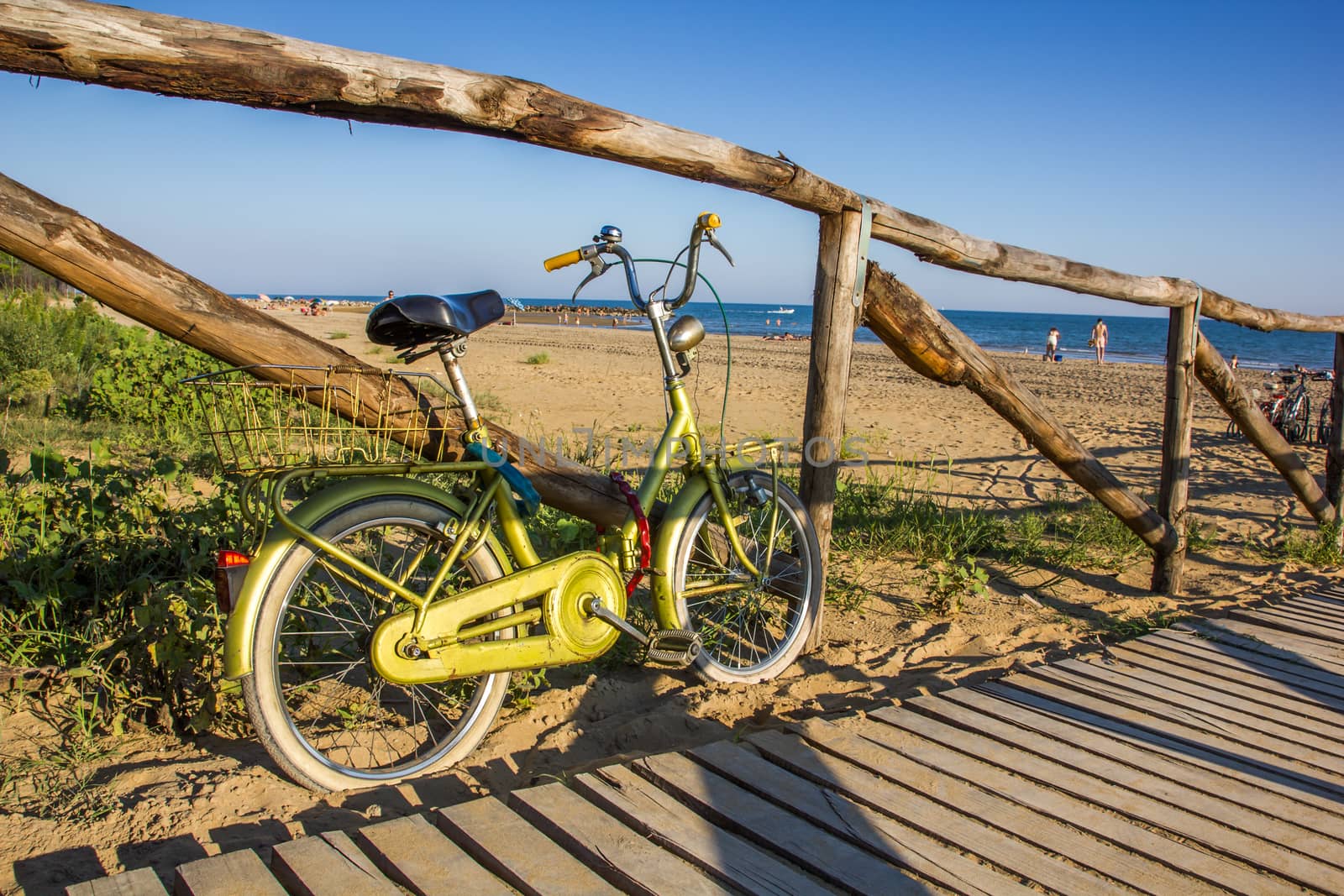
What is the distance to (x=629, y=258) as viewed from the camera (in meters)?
3.15

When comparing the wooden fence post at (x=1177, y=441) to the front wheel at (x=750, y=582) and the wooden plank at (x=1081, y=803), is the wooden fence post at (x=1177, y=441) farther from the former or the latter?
the wooden plank at (x=1081, y=803)

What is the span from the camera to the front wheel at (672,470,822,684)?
3.35m

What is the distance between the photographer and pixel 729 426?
34.3ft

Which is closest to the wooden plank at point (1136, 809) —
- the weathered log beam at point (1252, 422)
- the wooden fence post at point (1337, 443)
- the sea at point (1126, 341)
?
the weathered log beam at point (1252, 422)

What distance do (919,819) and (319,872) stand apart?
141cm

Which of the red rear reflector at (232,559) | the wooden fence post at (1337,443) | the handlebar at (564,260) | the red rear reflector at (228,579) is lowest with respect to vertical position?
the red rear reflector at (228,579)

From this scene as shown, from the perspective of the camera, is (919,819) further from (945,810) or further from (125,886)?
(125,886)

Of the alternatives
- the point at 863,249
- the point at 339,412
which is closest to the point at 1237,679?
the point at 863,249

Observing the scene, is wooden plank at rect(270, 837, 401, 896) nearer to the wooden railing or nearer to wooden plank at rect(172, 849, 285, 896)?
wooden plank at rect(172, 849, 285, 896)

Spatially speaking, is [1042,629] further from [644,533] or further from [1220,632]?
[644,533]

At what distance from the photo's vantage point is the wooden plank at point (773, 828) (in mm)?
2012

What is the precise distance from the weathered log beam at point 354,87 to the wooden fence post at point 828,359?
131 millimetres

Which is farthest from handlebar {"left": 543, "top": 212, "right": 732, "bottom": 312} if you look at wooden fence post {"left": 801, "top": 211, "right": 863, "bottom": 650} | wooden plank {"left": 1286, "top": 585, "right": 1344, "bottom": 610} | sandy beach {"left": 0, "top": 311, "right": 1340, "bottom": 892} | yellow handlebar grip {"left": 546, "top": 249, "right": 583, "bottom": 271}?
wooden plank {"left": 1286, "top": 585, "right": 1344, "bottom": 610}

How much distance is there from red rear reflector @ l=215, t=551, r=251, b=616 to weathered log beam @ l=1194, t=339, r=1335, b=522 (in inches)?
193
